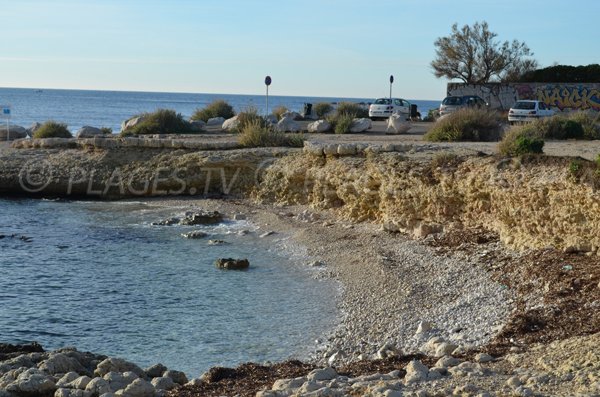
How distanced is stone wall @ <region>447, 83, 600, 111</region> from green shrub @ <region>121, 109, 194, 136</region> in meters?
21.6

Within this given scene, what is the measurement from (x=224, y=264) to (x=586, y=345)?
31.0ft

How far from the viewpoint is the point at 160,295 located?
48.1 feet

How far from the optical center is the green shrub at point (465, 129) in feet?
90.2

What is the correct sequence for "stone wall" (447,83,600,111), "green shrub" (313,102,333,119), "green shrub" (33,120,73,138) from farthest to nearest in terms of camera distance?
"green shrub" (313,102,333,119)
"stone wall" (447,83,600,111)
"green shrub" (33,120,73,138)

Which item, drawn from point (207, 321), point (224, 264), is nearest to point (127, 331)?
point (207, 321)

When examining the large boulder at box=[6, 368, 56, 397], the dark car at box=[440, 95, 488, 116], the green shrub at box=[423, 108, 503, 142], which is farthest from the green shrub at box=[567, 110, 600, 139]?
the large boulder at box=[6, 368, 56, 397]

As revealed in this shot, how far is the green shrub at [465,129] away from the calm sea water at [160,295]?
9.05 meters

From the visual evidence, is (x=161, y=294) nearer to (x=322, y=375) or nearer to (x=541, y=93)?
(x=322, y=375)

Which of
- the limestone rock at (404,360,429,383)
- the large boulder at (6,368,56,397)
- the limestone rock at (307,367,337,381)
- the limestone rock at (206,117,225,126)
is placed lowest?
the large boulder at (6,368,56,397)

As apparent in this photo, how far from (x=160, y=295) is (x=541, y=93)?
4050cm

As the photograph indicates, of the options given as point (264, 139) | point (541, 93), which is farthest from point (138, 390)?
point (541, 93)

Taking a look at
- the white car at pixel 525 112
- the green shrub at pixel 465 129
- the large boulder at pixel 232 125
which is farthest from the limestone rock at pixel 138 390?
the white car at pixel 525 112

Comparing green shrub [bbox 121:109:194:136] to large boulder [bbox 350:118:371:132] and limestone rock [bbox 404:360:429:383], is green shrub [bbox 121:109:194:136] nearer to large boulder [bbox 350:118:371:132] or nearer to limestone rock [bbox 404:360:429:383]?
large boulder [bbox 350:118:371:132]

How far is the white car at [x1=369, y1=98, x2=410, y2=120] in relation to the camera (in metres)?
45.2
